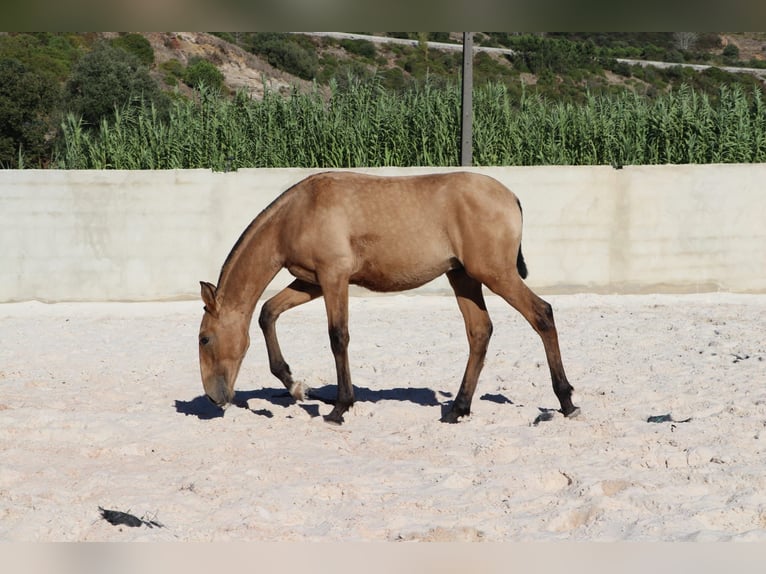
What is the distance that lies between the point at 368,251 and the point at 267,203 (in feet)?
18.6

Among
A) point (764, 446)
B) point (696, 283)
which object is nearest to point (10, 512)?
point (764, 446)

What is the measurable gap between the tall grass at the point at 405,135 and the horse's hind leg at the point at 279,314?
7.07 meters

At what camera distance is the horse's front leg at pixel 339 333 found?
6.21 m

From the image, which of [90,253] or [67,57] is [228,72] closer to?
[67,57]

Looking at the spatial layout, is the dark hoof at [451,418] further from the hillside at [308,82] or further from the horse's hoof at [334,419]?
the hillside at [308,82]

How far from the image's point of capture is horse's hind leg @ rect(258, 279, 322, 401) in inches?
261

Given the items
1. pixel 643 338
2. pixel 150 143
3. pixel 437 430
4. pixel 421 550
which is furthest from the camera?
pixel 150 143

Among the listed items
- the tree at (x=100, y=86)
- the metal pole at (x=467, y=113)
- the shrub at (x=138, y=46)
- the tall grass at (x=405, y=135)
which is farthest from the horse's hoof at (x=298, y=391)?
the shrub at (x=138, y=46)

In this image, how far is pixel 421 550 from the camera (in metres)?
2.35

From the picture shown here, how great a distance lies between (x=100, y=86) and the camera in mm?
26297

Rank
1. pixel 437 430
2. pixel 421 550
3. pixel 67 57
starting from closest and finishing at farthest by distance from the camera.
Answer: pixel 421 550, pixel 437 430, pixel 67 57

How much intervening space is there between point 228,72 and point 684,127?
28.7m

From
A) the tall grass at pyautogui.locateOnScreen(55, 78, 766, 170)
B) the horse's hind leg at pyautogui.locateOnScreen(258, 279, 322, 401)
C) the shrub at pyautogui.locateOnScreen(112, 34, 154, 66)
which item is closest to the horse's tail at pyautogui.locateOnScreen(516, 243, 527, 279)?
the horse's hind leg at pyautogui.locateOnScreen(258, 279, 322, 401)

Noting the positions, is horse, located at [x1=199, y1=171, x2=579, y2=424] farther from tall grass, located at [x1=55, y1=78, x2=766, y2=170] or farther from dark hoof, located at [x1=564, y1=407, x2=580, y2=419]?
tall grass, located at [x1=55, y1=78, x2=766, y2=170]
